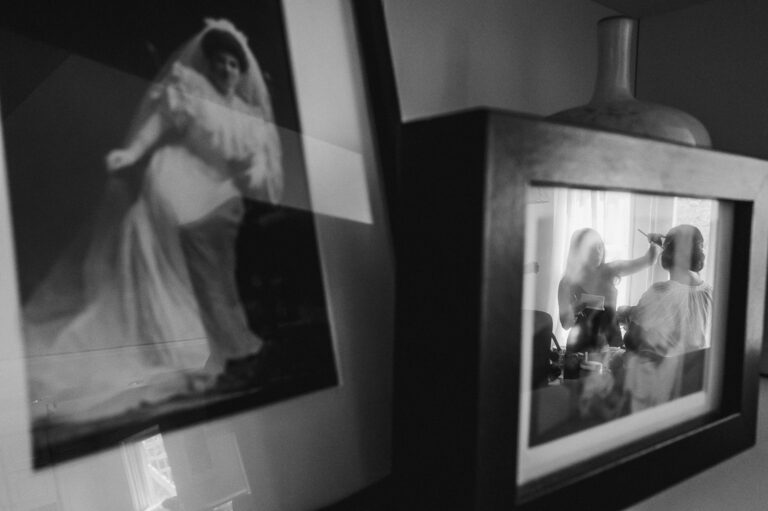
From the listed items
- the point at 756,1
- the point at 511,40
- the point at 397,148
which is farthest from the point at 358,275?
the point at 756,1

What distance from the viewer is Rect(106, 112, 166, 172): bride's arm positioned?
1.10 feet

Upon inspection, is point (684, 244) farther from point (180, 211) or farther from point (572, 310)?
point (180, 211)

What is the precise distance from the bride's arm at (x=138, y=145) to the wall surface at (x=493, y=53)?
22 centimetres

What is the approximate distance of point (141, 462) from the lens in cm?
35

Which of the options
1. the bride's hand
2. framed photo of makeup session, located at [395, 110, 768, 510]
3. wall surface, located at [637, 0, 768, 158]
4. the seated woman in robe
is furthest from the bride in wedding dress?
wall surface, located at [637, 0, 768, 158]

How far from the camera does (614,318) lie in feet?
1.59

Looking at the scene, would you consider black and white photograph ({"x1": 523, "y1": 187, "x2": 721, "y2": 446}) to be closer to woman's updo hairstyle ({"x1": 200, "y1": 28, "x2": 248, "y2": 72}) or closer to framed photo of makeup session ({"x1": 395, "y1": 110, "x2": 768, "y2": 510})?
framed photo of makeup session ({"x1": 395, "y1": 110, "x2": 768, "y2": 510})

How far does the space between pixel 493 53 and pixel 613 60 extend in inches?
4.9

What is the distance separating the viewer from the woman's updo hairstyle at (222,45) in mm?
377

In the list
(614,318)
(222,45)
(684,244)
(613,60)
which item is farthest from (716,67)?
(222,45)

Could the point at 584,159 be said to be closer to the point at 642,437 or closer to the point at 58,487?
the point at 642,437

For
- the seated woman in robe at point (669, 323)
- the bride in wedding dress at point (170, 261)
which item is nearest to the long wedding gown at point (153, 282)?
the bride in wedding dress at point (170, 261)

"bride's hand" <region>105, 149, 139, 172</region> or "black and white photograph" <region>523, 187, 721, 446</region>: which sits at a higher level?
"bride's hand" <region>105, 149, 139, 172</region>

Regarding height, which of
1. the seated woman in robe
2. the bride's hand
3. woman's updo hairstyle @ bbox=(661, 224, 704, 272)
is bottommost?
the seated woman in robe
